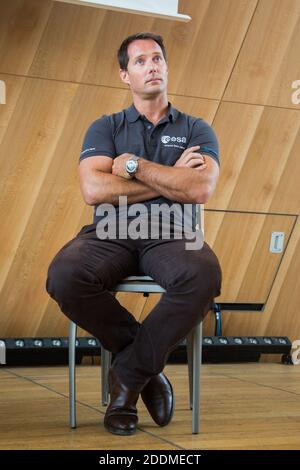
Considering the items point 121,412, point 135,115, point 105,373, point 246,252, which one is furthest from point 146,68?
point 246,252

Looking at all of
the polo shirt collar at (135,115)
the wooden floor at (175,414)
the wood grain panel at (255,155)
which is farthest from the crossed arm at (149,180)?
the wood grain panel at (255,155)

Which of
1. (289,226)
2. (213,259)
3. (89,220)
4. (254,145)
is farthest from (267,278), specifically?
(213,259)

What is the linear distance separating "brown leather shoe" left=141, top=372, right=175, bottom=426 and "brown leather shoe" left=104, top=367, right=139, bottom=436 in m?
0.11

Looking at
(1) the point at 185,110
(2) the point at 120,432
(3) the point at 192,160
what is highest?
(1) the point at 185,110

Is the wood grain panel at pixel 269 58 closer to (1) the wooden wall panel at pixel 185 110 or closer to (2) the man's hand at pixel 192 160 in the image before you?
(1) the wooden wall panel at pixel 185 110

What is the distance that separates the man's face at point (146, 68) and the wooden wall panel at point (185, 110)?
1.17 m

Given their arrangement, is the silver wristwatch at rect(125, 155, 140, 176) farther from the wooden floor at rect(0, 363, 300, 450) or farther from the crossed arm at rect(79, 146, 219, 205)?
the wooden floor at rect(0, 363, 300, 450)

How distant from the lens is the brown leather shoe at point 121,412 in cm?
238

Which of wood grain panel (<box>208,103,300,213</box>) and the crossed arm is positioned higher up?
wood grain panel (<box>208,103,300,213</box>)

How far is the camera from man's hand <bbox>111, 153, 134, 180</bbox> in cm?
265

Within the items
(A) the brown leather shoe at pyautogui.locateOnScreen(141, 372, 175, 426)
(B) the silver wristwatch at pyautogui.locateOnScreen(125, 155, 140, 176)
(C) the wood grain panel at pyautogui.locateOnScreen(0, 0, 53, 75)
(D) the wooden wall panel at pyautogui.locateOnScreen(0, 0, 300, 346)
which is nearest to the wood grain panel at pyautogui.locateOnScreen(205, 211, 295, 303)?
(D) the wooden wall panel at pyautogui.locateOnScreen(0, 0, 300, 346)

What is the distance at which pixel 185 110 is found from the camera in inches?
171

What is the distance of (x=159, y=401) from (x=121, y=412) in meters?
0.17

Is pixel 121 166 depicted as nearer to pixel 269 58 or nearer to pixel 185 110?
pixel 185 110
